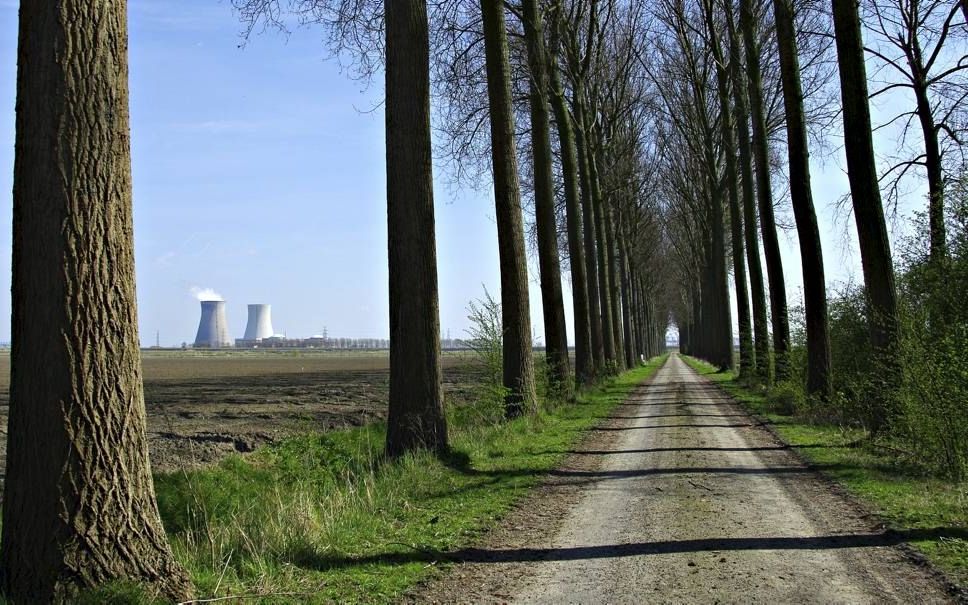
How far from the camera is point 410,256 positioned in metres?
11.6

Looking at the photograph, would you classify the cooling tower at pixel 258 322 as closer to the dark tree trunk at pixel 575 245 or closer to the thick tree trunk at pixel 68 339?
the dark tree trunk at pixel 575 245

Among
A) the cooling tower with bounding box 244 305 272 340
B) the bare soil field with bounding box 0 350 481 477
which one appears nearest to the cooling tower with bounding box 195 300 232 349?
the cooling tower with bounding box 244 305 272 340

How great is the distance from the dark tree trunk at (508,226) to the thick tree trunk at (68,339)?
11346mm

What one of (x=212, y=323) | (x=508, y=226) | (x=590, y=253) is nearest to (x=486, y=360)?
(x=508, y=226)

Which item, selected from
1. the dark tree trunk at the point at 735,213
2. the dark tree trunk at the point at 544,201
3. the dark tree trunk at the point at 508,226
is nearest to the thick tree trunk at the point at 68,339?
the dark tree trunk at the point at 508,226

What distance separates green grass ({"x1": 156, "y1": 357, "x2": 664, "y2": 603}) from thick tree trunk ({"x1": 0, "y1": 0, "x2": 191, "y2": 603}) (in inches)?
32.5

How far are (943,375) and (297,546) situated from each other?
753cm

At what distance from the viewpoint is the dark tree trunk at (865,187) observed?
508 inches

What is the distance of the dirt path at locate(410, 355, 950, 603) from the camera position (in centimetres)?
564

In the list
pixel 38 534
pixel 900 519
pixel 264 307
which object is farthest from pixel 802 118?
pixel 264 307

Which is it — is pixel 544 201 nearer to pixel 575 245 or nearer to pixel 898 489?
pixel 575 245

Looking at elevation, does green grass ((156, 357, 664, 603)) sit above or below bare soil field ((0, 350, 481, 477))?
below

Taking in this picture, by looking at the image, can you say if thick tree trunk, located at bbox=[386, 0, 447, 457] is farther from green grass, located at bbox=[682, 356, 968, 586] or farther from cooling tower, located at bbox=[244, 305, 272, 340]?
cooling tower, located at bbox=[244, 305, 272, 340]

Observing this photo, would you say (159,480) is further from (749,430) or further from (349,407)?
(349,407)
